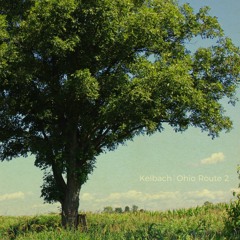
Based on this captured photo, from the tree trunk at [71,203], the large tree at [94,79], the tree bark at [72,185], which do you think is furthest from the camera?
the tree trunk at [71,203]

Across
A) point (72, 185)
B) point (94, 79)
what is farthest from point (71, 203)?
point (94, 79)

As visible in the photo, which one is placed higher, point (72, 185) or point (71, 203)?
point (72, 185)

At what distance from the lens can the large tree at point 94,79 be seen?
82.1 ft

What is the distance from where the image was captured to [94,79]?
2473 centimetres

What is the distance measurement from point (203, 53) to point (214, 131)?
5034 mm

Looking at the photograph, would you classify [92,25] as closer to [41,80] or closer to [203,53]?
[41,80]

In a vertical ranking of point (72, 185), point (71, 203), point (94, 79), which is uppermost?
point (94, 79)

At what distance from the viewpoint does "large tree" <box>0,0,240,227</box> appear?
25.0 meters

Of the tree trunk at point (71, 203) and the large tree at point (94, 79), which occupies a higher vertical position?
the large tree at point (94, 79)

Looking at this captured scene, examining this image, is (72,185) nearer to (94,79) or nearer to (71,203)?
(71,203)

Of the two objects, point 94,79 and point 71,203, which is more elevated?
point 94,79

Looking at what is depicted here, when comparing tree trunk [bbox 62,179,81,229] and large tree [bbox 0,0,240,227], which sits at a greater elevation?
large tree [bbox 0,0,240,227]

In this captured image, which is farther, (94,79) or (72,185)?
Result: (72,185)

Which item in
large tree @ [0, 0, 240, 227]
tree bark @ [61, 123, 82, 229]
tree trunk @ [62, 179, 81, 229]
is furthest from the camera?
tree trunk @ [62, 179, 81, 229]
